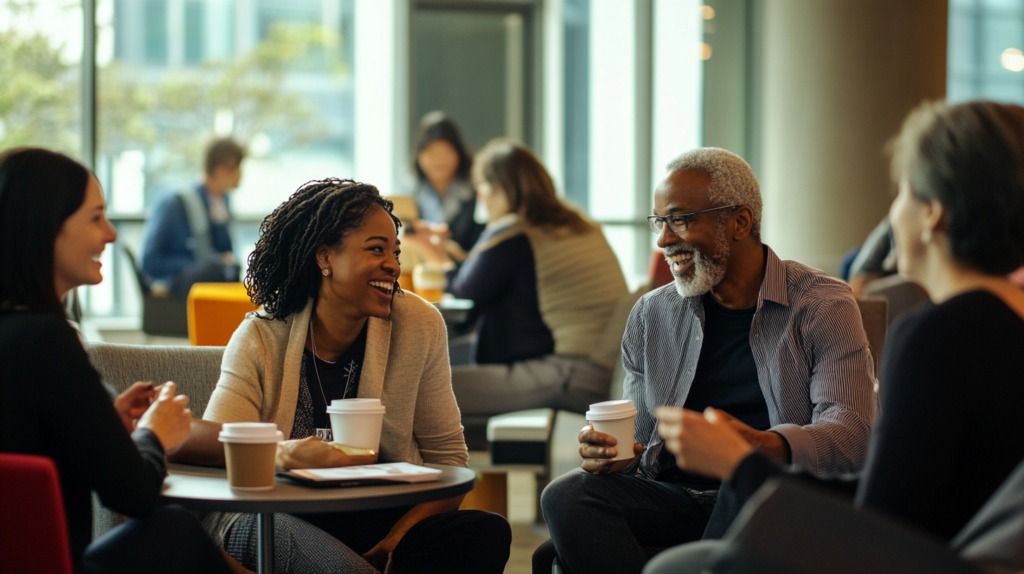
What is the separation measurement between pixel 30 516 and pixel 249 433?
0.37m

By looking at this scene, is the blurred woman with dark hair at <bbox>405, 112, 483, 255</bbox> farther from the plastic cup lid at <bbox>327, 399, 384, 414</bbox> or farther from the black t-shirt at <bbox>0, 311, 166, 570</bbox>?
the black t-shirt at <bbox>0, 311, 166, 570</bbox>

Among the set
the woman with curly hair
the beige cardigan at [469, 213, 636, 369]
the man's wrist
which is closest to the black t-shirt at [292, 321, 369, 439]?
the woman with curly hair

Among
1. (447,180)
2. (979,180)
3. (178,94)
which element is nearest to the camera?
(979,180)

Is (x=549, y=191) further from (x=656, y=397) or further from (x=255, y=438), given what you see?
(x=255, y=438)

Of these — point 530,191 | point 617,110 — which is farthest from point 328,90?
point 530,191

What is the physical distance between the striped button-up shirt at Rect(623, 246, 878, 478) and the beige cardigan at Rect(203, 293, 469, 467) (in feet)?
1.54

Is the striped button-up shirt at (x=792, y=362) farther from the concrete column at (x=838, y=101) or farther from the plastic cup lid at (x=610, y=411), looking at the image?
the concrete column at (x=838, y=101)

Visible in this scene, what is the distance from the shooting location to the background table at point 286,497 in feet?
5.54

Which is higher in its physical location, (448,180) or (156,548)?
(448,180)

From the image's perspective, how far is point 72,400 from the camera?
5.37 ft

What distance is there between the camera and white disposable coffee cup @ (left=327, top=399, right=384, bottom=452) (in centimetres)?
196

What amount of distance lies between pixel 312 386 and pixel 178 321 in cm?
404

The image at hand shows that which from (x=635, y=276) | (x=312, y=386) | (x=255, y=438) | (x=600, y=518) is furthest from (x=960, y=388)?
(x=635, y=276)

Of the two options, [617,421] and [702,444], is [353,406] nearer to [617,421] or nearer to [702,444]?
[617,421]
